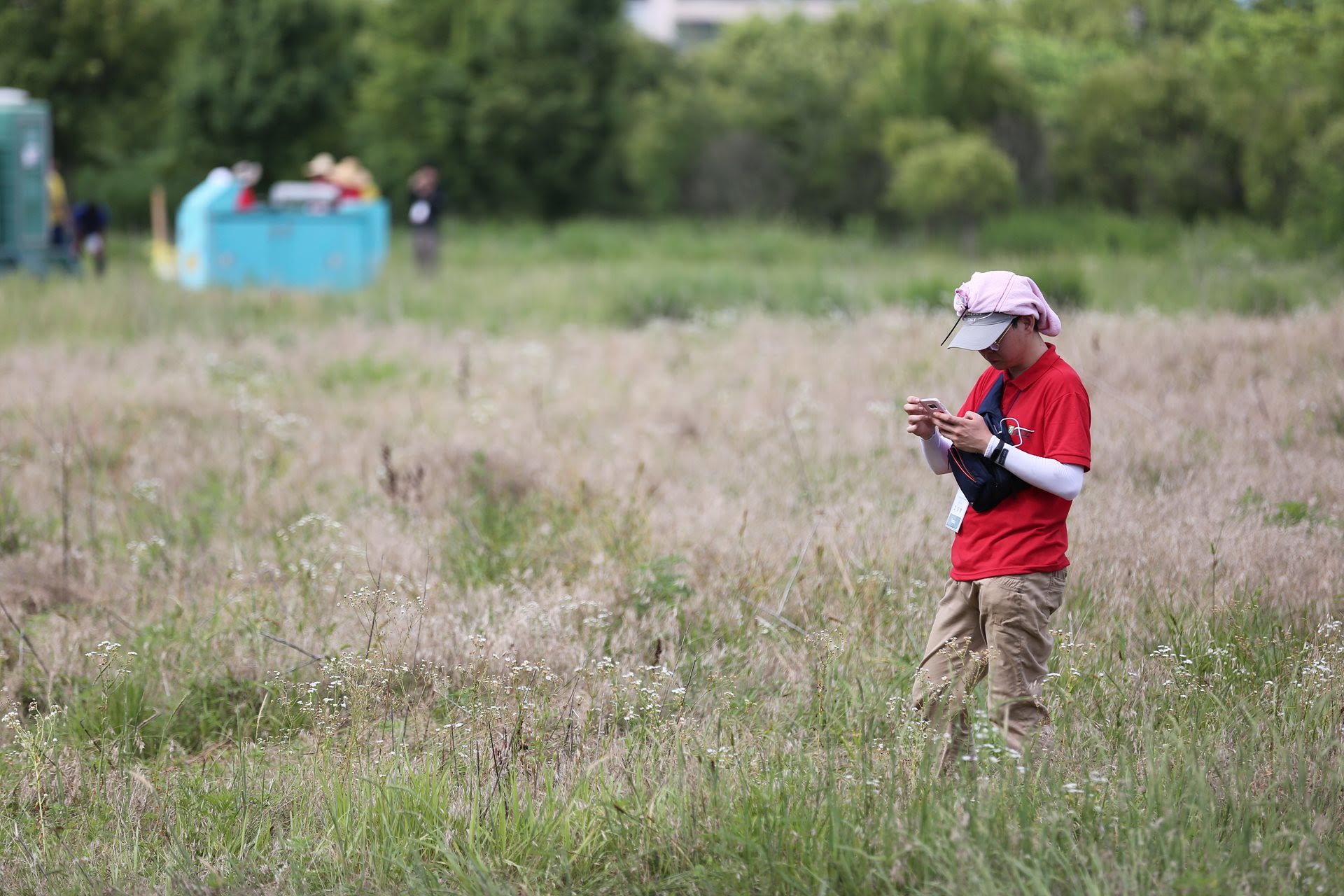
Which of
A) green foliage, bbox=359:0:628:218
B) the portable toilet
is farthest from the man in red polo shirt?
green foliage, bbox=359:0:628:218

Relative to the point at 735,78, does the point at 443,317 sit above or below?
below

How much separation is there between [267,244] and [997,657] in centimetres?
1535

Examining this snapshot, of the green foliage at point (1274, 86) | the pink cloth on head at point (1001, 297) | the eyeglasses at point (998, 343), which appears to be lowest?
the eyeglasses at point (998, 343)

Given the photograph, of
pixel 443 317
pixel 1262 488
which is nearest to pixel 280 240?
pixel 443 317

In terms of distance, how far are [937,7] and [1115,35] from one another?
45.7 feet

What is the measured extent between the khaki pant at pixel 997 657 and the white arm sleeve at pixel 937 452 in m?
→ 0.34

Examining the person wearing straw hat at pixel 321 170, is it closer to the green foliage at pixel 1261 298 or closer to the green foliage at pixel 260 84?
the green foliage at pixel 260 84

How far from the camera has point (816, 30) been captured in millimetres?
46250

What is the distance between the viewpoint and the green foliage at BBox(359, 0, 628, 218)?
34.2m

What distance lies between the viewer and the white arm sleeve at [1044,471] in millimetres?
3537

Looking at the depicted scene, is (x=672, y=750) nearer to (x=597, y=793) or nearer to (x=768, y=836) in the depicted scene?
(x=597, y=793)

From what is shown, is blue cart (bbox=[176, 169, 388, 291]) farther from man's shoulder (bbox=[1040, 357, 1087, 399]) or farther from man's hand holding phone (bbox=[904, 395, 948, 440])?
man's shoulder (bbox=[1040, 357, 1087, 399])

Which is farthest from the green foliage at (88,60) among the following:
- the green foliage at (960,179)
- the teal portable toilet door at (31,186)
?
the green foliage at (960,179)

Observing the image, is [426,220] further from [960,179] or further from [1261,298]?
[1261,298]
